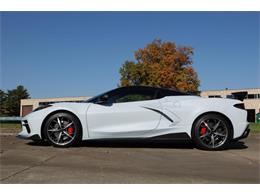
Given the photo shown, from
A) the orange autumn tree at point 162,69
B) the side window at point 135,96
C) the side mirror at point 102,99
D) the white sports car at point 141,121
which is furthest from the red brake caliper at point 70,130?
the orange autumn tree at point 162,69

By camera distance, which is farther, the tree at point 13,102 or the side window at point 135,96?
the tree at point 13,102

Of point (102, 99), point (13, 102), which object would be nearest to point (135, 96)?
point (102, 99)

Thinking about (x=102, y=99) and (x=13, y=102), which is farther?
(x=13, y=102)

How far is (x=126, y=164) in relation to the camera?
180 inches

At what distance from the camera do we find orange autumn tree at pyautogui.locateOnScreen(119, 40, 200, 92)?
39125 mm

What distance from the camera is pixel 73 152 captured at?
18.3ft

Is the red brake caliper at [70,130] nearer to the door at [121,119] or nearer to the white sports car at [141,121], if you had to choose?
the white sports car at [141,121]

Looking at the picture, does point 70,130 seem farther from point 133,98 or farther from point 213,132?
point 213,132

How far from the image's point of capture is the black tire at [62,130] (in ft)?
20.4

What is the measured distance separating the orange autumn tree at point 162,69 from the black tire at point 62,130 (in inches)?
1266

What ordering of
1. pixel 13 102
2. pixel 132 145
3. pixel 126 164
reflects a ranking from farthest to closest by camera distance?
pixel 13 102 < pixel 132 145 < pixel 126 164

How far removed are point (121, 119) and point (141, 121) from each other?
0.36 metres
